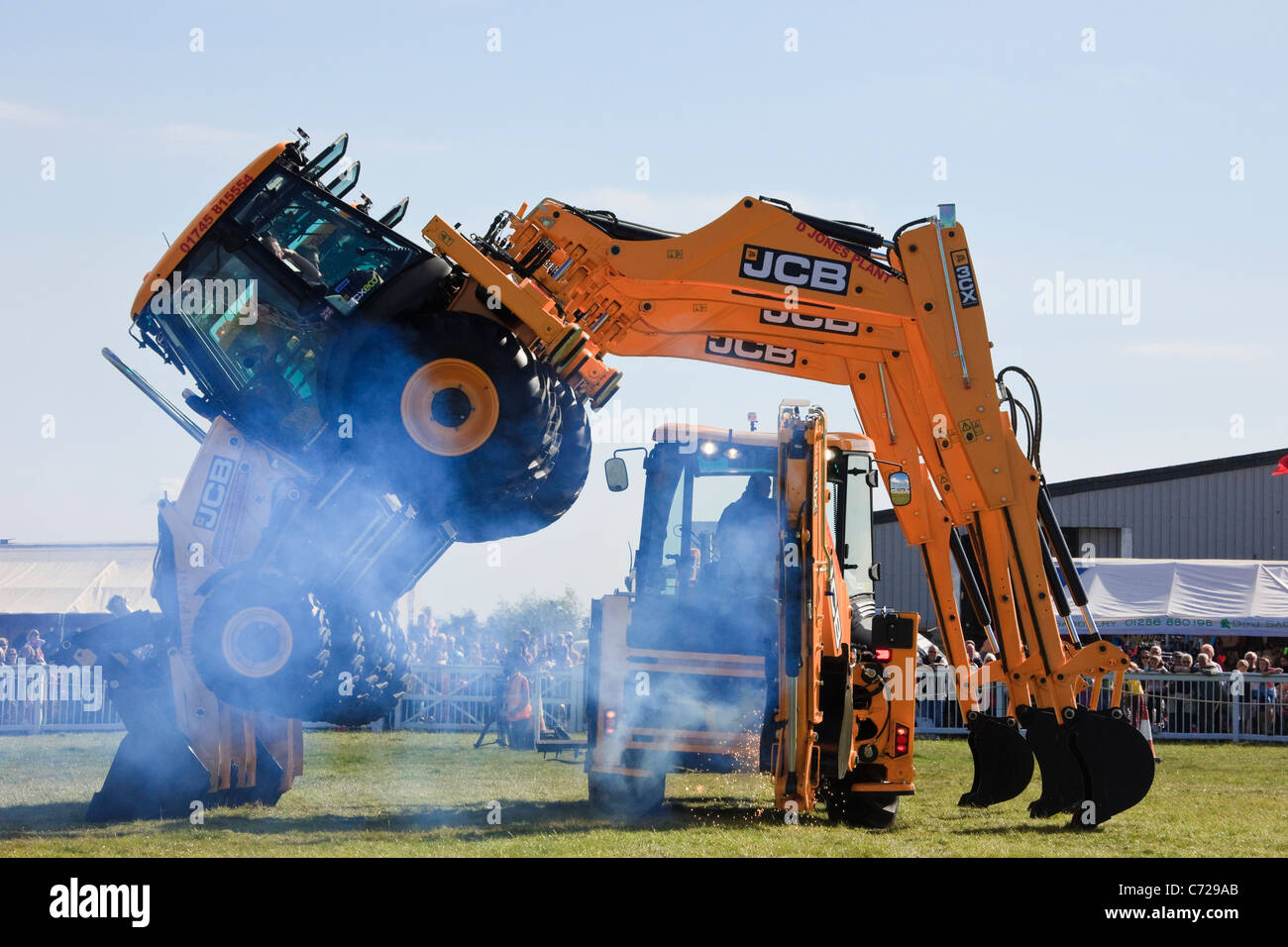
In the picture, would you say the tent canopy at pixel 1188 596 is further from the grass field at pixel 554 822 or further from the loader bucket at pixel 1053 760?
the loader bucket at pixel 1053 760

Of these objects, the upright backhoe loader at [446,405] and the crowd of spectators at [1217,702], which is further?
the crowd of spectators at [1217,702]

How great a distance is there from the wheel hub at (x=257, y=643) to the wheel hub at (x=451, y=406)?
72.5 inches

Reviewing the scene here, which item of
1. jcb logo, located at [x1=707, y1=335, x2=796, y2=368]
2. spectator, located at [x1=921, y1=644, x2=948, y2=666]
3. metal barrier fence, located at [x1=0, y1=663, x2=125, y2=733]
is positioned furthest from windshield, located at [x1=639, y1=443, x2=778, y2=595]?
metal barrier fence, located at [x1=0, y1=663, x2=125, y2=733]

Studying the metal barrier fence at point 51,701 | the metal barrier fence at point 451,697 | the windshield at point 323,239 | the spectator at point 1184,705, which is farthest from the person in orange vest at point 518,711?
the spectator at point 1184,705

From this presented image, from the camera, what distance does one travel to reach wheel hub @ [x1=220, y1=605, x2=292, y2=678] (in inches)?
420

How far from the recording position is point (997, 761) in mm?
12117

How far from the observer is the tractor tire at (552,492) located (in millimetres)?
11219

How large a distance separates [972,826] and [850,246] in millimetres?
4938

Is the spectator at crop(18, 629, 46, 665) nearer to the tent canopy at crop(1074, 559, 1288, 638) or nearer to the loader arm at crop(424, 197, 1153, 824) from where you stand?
the loader arm at crop(424, 197, 1153, 824)

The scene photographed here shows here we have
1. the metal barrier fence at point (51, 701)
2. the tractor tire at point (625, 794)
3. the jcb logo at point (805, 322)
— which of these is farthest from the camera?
the metal barrier fence at point (51, 701)

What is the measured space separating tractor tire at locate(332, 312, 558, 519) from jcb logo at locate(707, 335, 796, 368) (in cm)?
155

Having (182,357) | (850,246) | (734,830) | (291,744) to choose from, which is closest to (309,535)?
(182,357)

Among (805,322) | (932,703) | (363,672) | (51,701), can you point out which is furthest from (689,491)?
(51,701)
